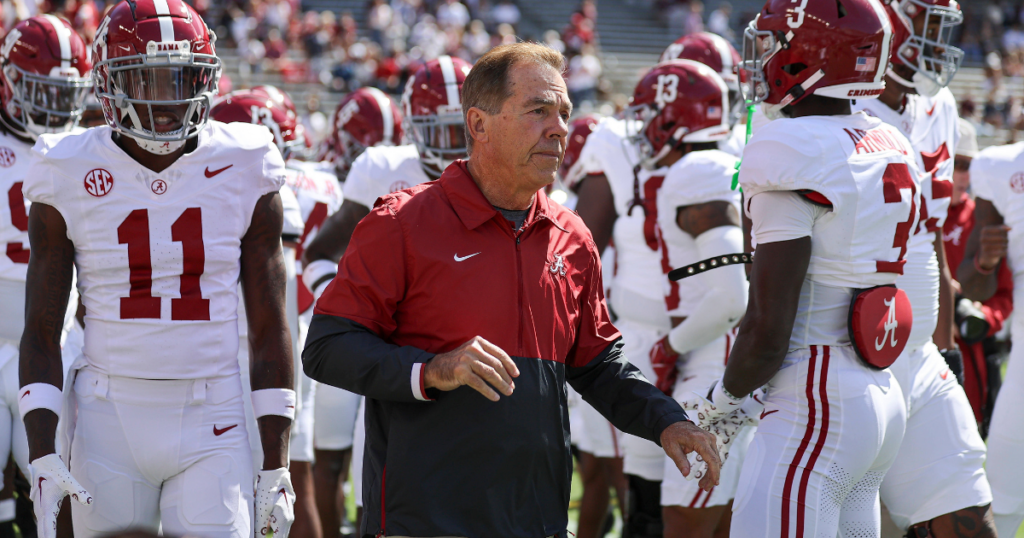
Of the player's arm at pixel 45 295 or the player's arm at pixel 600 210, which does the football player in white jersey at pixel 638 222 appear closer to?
the player's arm at pixel 600 210

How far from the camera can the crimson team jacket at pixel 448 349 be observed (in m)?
2.29

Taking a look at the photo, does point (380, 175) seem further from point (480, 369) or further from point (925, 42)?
point (480, 369)

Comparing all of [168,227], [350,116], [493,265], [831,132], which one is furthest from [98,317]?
[350,116]

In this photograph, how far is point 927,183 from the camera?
3.55 meters

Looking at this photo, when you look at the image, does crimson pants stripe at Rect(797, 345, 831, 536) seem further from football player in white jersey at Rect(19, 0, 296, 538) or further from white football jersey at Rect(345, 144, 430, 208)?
A: white football jersey at Rect(345, 144, 430, 208)

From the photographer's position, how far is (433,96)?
4750 millimetres

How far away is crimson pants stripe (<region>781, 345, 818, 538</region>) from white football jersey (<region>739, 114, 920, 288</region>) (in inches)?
9.4

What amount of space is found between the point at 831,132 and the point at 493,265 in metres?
1.11

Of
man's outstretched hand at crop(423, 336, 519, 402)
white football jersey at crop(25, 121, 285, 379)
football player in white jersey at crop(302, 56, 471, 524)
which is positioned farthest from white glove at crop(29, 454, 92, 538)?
football player in white jersey at crop(302, 56, 471, 524)

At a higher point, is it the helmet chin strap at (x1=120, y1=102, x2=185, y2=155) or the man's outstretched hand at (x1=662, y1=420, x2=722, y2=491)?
the helmet chin strap at (x1=120, y1=102, x2=185, y2=155)

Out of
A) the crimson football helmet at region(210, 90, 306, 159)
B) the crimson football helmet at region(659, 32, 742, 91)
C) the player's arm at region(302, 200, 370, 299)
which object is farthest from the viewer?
the crimson football helmet at region(659, 32, 742, 91)

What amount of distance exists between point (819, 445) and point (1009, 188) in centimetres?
218

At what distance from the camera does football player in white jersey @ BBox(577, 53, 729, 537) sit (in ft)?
14.4

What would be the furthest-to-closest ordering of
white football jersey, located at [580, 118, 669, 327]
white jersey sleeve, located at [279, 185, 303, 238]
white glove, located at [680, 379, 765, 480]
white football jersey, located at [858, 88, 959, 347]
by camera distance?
white football jersey, located at [580, 118, 669, 327]
white jersey sleeve, located at [279, 185, 303, 238]
white football jersey, located at [858, 88, 959, 347]
white glove, located at [680, 379, 765, 480]
